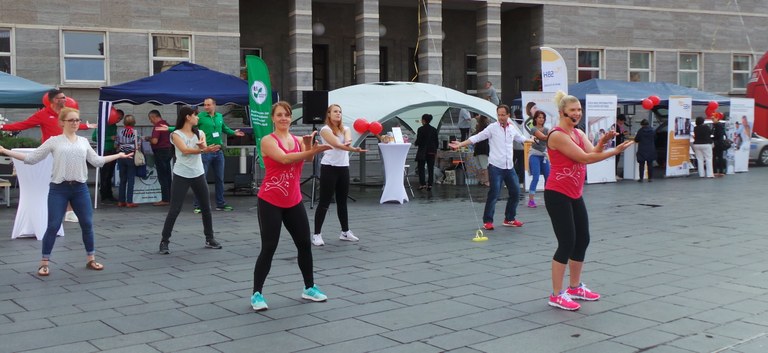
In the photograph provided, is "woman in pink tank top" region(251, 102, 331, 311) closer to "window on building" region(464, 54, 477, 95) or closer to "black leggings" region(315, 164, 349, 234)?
"black leggings" region(315, 164, 349, 234)

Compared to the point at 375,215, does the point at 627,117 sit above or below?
above

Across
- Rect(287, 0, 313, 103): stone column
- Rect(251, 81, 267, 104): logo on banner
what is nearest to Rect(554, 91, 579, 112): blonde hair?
Rect(251, 81, 267, 104): logo on banner

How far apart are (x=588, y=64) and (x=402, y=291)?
24.0 meters

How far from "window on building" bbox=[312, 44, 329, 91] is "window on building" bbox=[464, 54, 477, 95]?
5.74 meters

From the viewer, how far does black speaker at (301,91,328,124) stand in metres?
14.3

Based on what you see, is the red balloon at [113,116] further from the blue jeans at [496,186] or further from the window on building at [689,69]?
the window on building at [689,69]

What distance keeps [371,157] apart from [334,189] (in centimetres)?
1541

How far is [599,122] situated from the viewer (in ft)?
62.6

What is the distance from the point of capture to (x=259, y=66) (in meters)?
14.1

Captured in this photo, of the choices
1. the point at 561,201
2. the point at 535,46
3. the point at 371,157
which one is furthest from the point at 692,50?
the point at 561,201

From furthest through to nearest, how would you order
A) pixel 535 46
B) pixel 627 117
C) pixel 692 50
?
pixel 692 50 < pixel 535 46 < pixel 627 117

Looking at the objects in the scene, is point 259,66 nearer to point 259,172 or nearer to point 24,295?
point 259,172

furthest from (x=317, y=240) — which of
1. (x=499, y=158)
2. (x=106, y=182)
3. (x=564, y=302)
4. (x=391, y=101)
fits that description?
(x=106, y=182)

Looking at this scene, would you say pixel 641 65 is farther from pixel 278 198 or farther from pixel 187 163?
pixel 278 198
